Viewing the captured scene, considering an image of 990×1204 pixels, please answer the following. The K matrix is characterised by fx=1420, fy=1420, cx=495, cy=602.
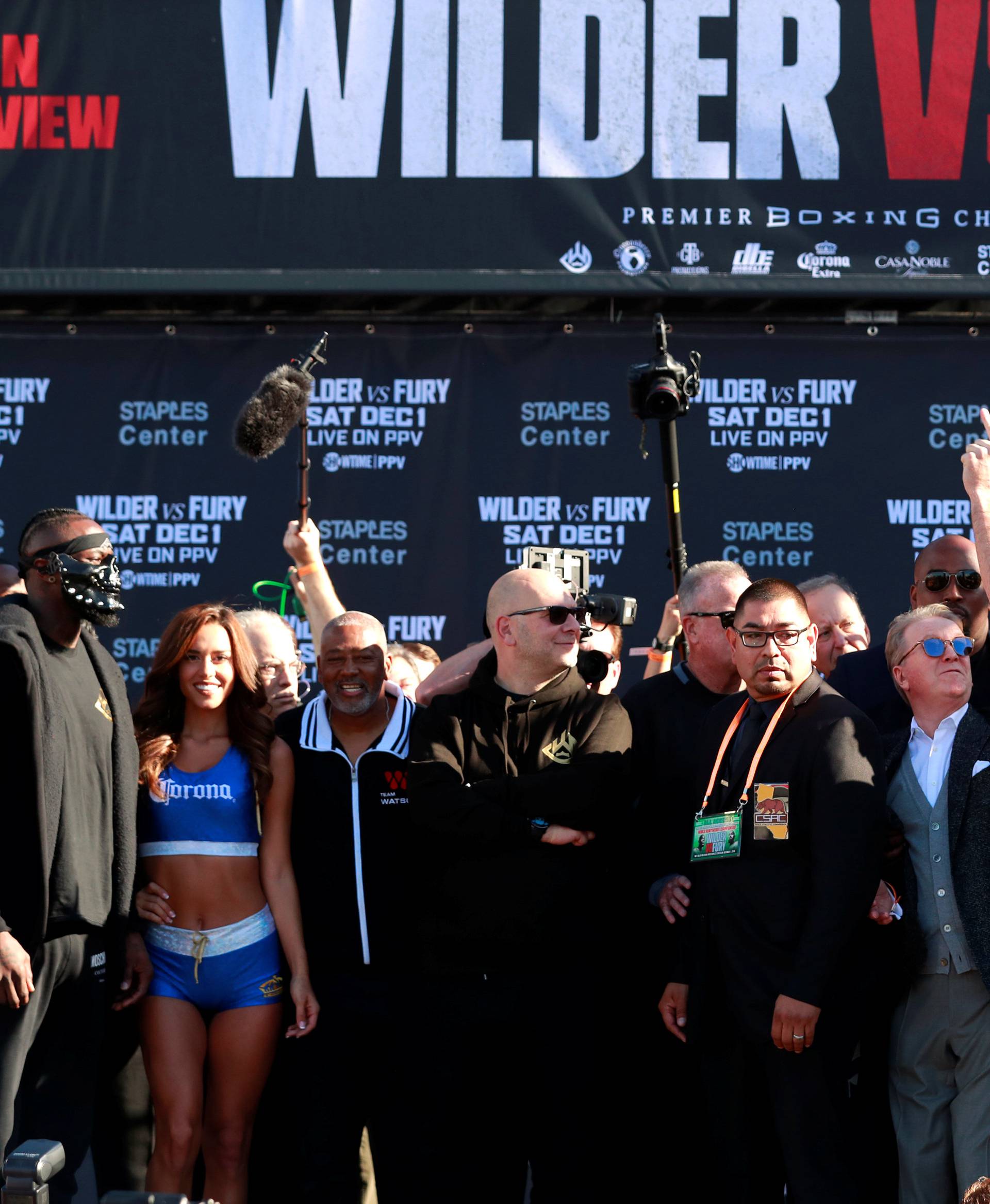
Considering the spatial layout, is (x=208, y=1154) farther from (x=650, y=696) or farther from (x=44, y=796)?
(x=650, y=696)

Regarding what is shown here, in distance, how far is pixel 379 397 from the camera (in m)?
6.14

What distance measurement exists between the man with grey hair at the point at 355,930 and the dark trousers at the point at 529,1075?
118 mm

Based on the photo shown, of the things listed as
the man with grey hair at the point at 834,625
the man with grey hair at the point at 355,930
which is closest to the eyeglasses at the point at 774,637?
the man with grey hair at the point at 355,930

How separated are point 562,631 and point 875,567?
2538 mm

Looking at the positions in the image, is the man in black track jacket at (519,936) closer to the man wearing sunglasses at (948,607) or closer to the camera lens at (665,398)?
the man wearing sunglasses at (948,607)

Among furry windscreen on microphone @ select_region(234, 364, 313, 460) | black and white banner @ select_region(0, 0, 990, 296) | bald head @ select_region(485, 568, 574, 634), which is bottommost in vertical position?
bald head @ select_region(485, 568, 574, 634)

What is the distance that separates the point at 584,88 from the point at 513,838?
3.76 m

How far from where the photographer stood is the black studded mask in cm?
381

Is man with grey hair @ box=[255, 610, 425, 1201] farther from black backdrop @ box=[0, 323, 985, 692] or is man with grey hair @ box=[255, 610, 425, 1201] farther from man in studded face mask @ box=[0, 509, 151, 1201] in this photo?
black backdrop @ box=[0, 323, 985, 692]

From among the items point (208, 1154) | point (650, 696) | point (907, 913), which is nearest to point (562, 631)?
point (650, 696)

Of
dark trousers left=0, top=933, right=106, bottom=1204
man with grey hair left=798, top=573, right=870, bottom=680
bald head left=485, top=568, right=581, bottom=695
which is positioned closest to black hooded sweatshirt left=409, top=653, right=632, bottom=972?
bald head left=485, top=568, right=581, bottom=695

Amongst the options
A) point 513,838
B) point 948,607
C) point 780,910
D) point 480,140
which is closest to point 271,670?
point 513,838

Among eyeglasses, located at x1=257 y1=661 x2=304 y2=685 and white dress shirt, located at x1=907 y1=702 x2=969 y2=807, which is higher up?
eyeglasses, located at x1=257 y1=661 x2=304 y2=685

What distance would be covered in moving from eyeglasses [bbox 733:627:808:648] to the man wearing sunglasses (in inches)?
23.8
